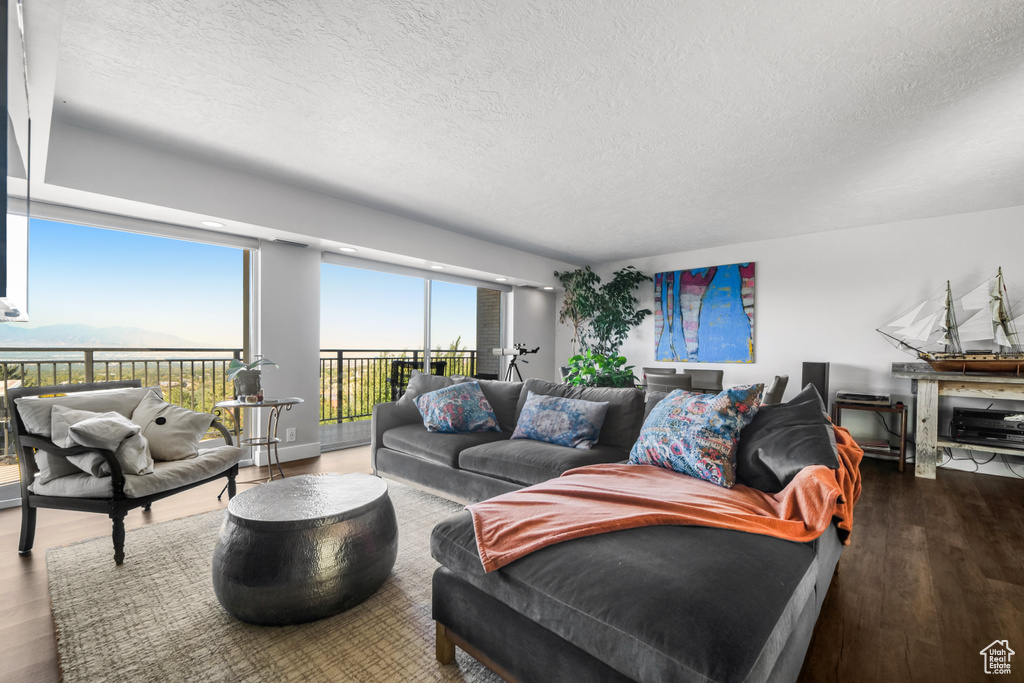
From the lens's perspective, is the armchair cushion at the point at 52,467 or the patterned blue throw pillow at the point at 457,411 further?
the patterned blue throw pillow at the point at 457,411

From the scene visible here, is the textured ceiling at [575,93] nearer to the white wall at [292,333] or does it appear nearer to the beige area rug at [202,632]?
the white wall at [292,333]

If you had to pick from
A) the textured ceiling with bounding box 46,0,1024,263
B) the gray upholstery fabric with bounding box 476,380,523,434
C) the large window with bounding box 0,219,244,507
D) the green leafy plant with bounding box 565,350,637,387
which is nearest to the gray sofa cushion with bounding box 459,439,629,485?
the gray upholstery fabric with bounding box 476,380,523,434

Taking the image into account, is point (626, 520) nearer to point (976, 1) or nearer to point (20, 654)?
point (20, 654)

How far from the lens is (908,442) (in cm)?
448

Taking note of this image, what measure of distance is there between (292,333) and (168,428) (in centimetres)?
171

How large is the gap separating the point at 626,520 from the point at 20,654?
209 cm

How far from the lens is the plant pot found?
10.9 feet

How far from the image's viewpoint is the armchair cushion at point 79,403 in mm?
2221

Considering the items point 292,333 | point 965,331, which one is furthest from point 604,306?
point 292,333

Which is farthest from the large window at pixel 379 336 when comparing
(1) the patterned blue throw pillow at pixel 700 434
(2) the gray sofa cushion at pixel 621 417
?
(1) the patterned blue throw pillow at pixel 700 434

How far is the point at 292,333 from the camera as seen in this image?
4.23m

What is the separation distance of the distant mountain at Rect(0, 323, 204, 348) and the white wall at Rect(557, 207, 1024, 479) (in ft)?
19.8

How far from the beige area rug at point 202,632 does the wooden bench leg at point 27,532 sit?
0.41 feet

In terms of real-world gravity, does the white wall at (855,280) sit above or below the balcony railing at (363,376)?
above
